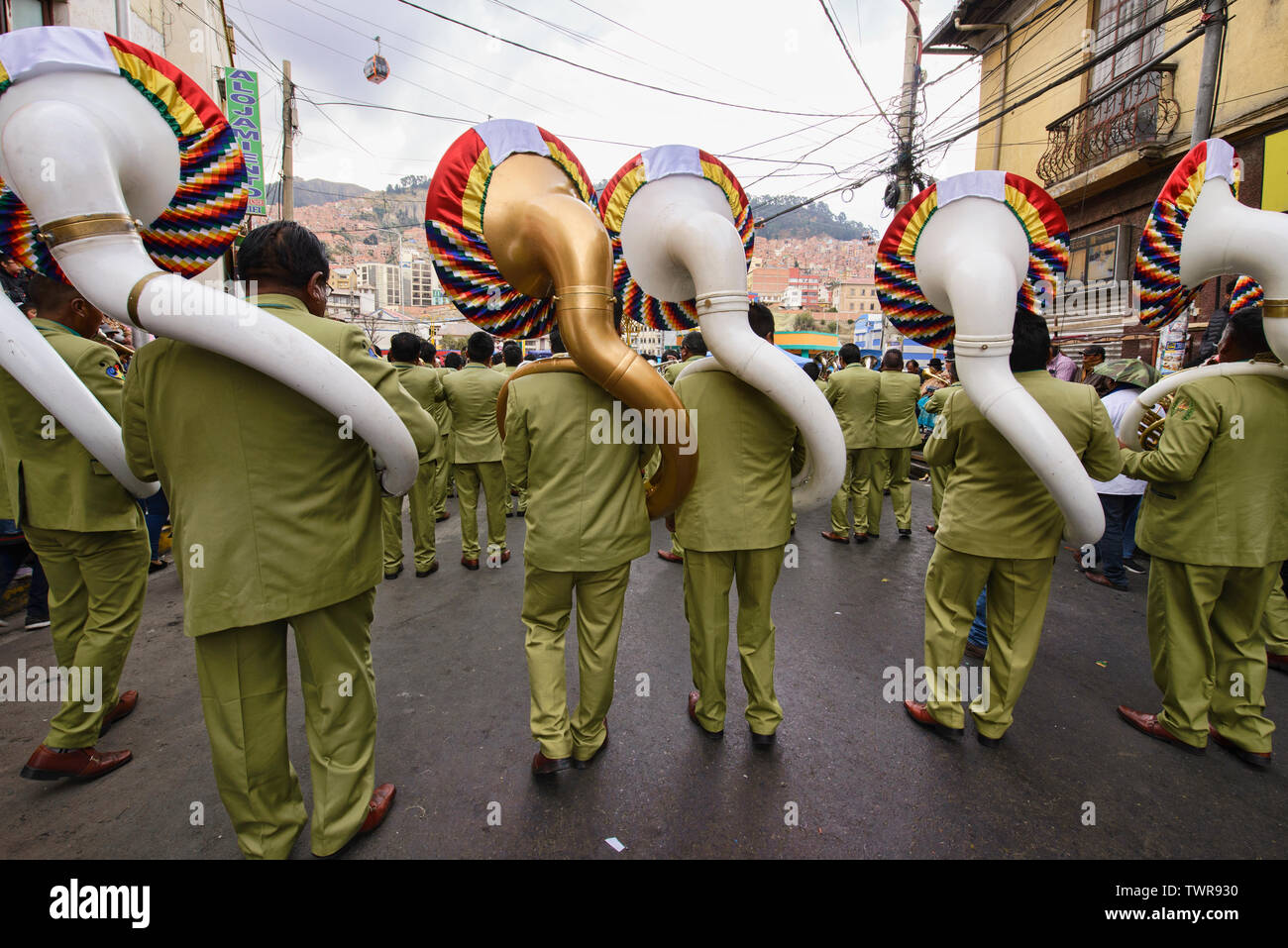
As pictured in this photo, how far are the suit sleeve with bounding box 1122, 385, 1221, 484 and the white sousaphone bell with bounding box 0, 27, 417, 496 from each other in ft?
9.90

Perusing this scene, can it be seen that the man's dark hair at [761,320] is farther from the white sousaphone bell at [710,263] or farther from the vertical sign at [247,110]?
the vertical sign at [247,110]

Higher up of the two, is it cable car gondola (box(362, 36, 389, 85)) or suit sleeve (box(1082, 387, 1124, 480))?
cable car gondola (box(362, 36, 389, 85))

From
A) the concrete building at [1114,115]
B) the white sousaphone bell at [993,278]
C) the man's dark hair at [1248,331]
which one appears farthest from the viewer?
the concrete building at [1114,115]

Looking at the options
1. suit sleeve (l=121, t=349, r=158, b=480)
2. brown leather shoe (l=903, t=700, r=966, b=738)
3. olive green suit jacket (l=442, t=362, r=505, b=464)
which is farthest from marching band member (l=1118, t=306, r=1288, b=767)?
olive green suit jacket (l=442, t=362, r=505, b=464)

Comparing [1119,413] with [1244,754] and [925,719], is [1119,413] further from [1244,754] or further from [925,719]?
[925,719]

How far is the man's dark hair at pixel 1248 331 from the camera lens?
8.53ft

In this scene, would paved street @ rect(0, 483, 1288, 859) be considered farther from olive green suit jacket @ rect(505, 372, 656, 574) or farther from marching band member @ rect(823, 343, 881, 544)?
marching band member @ rect(823, 343, 881, 544)

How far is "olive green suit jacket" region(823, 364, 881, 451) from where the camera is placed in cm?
587

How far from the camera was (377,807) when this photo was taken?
85.6 inches

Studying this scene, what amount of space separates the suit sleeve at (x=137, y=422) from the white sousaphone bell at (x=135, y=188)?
0.17 m

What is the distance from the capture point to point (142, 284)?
148 centimetres

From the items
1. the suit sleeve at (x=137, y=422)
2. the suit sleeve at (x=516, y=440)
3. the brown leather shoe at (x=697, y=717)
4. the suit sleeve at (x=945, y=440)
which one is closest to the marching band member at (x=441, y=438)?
the suit sleeve at (x=516, y=440)

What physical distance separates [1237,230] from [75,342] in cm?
460
